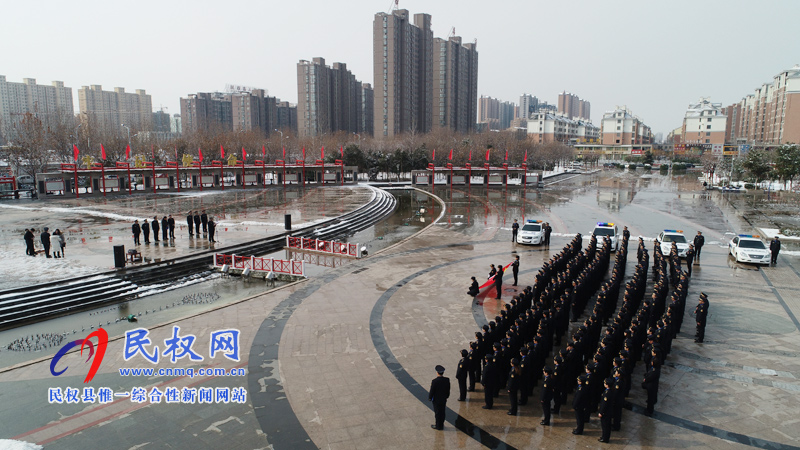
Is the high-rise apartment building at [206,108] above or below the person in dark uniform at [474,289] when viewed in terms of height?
above

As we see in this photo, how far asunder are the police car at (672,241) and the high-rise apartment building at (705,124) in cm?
12397

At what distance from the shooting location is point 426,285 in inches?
576

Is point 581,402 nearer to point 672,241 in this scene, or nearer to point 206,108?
point 672,241

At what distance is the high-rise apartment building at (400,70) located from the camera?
95.8 meters

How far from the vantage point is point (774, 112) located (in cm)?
10150

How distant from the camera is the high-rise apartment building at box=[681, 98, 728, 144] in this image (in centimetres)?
12050

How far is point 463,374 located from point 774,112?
126 m

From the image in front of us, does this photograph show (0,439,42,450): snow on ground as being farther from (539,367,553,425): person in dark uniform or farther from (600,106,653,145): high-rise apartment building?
(600,106,653,145): high-rise apartment building

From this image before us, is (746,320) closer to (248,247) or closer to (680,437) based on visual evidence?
(680,437)

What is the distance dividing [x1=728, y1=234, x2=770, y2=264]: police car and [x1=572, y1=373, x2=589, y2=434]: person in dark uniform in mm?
14332

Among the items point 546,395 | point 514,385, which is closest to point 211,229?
point 514,385

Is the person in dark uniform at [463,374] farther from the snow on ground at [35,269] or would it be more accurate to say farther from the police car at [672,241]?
the police car at [672,241]

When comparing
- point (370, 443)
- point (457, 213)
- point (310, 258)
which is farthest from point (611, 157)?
point (370, 443)

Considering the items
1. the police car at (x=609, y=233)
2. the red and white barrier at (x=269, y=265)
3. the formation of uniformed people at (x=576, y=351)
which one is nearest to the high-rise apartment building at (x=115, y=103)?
the red and white barrier at (x=269, y=265)
